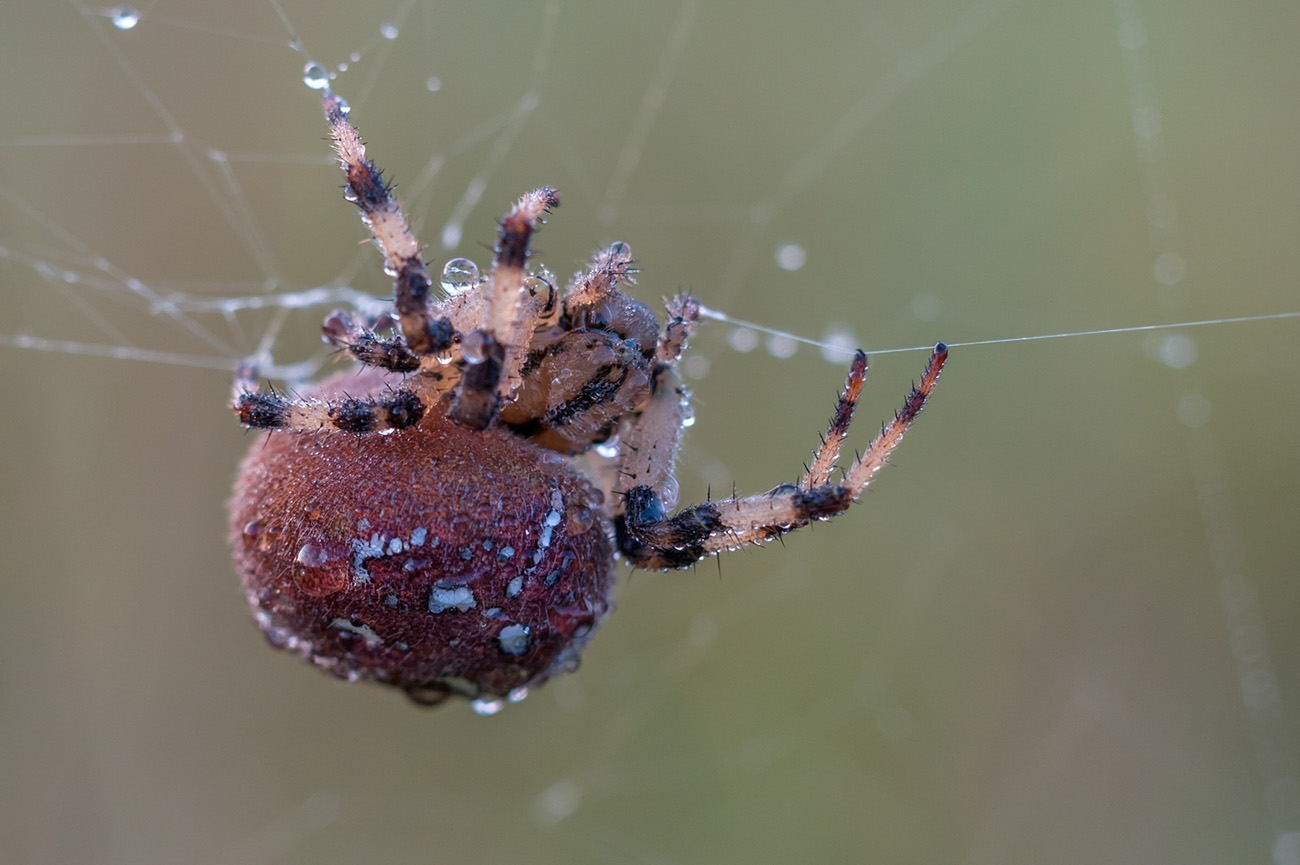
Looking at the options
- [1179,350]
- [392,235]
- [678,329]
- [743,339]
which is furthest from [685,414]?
[1179,350]

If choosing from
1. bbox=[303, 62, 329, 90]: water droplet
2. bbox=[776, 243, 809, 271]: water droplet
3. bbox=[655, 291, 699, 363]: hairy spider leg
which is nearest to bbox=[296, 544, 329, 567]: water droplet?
bbox=[655, 291, 699, 363]: hairy spider leg

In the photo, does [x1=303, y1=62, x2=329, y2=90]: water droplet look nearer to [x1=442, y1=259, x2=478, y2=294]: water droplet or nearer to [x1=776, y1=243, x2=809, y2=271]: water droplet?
[x1=442, y1=259, x2=478, y2=294]: water droplet

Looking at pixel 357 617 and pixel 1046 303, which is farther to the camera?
pixel 1046 303

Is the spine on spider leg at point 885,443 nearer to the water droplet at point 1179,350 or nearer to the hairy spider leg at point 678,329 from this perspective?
the hairy spider leg at point 678,329

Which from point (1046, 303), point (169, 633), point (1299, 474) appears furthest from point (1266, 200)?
point (169, 633)

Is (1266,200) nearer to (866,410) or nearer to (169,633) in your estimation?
(866,410)

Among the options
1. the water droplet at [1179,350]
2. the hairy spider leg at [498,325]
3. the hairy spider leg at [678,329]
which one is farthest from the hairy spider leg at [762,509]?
the water droplet at [1179,350]
